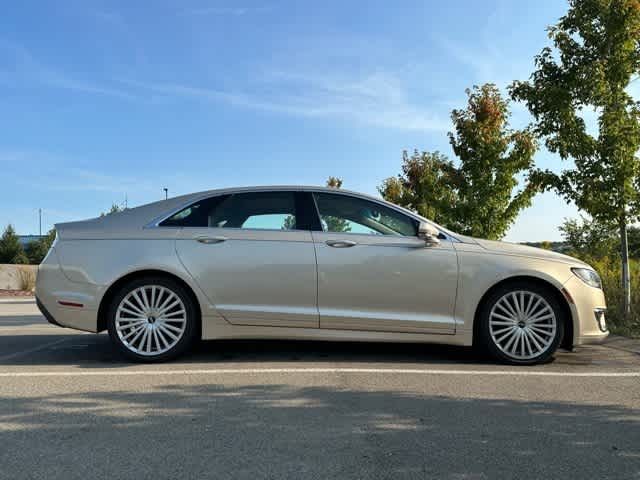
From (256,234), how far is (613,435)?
10.8ft

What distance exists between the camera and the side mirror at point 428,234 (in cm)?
516

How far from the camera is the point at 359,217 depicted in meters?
A: 5.43

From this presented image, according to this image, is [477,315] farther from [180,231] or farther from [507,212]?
[507,212]

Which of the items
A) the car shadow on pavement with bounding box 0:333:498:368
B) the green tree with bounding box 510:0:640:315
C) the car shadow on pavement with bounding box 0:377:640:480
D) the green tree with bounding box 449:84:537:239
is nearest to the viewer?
the car shadow on pavement with bounding box 0:377:640:480

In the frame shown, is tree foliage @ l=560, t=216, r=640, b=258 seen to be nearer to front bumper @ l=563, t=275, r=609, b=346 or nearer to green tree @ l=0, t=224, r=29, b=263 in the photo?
front bumper @ l=563, t=275, r=609, b=346

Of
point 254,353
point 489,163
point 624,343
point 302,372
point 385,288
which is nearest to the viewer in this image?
point 302,372

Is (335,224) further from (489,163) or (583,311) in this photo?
(489,163)

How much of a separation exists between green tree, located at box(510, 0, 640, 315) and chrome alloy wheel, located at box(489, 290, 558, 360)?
3.81m

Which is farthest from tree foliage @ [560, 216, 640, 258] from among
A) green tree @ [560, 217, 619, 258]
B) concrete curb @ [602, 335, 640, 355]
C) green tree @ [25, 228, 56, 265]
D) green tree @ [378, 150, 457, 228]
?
green tree @ [25, 228, 56, 265]

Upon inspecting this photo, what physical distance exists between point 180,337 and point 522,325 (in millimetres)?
3182

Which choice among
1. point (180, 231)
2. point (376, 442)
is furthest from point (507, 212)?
point (376, 442)

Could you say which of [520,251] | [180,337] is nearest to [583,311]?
[520,251]

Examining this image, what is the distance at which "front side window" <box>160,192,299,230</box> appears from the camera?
537 cm

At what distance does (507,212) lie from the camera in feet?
47.1
